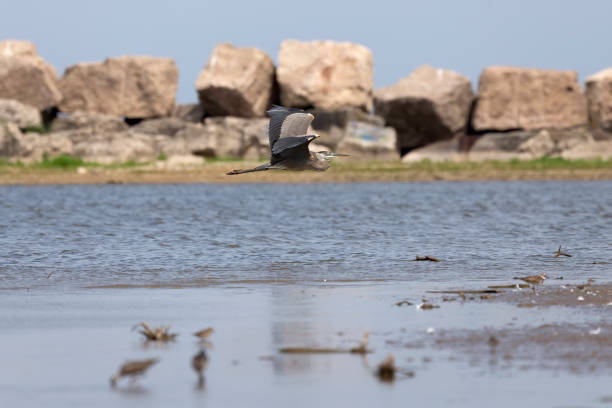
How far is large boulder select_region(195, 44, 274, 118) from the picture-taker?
3875cm

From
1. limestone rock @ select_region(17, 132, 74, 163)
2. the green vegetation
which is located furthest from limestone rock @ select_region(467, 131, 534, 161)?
limestone rock @ select_region(17, 132, 74, 163)

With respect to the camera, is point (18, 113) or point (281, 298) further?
point (18, 113)

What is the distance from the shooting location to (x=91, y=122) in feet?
131

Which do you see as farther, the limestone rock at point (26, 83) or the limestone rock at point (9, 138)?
the limestone rock at point (26, 83)

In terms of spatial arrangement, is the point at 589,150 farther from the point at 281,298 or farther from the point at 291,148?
the point at 281,298

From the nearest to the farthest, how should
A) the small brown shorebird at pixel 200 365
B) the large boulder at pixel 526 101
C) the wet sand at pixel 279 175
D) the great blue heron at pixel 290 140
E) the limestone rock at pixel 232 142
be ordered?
the small brown shorebird at pixel 200 365
the great blue heron at pixel 290 140
the wet sand at pixel 279 175
the limestone rock at pixel 232 142
the large boulder at pixel 526 101

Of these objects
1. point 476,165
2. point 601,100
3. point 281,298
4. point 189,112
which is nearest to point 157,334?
point 281,298

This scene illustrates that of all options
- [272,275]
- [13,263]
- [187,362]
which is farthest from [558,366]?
[13,263]

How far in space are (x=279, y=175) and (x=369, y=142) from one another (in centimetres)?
431

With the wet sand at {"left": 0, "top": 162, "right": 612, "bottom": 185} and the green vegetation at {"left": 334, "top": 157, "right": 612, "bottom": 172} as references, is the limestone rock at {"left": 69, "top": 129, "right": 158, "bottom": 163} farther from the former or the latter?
the green vegetation at {"left": 334, "top": 157, "right": 612, "bottom": 172}

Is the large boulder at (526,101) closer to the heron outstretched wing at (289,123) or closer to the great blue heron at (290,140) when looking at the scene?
the great blue heron at (290,140)

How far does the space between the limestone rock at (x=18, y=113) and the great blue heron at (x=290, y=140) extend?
2826 centimetres

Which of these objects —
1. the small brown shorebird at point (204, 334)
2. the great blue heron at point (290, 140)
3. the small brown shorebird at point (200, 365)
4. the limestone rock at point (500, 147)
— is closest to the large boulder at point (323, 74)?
the limestone rock at point (500, 147)

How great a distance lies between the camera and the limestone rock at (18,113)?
38.7 metres
